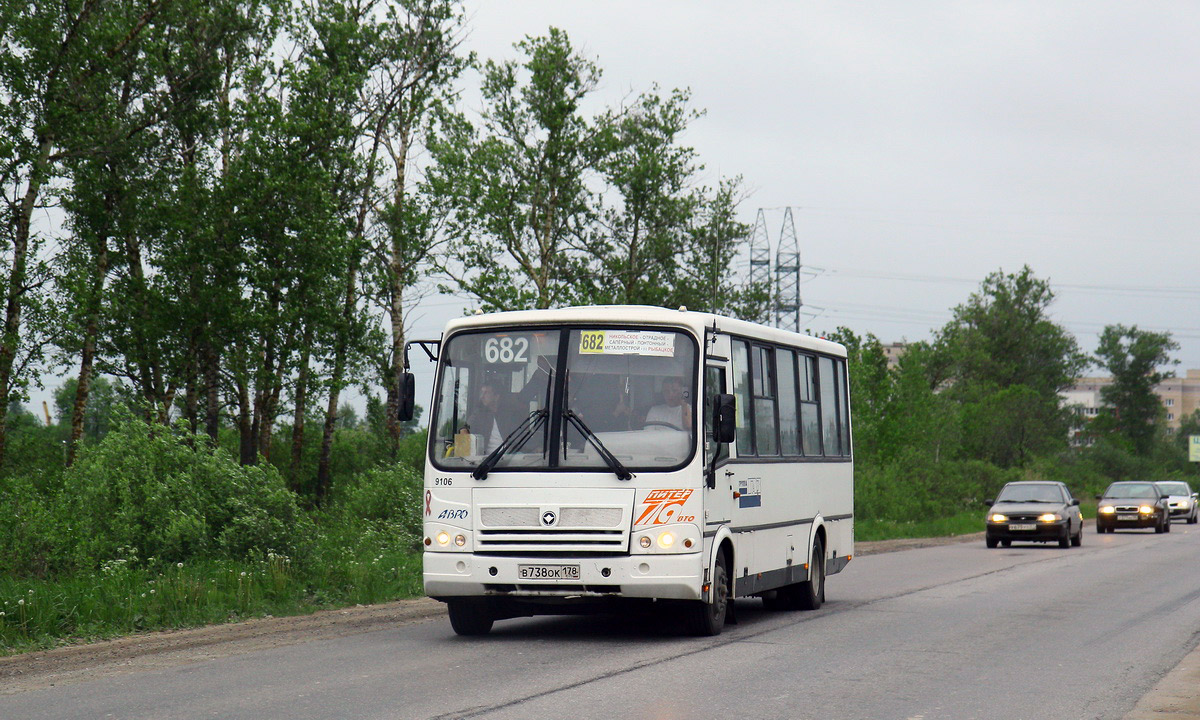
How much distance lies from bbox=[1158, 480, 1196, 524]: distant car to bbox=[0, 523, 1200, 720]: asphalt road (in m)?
39.7

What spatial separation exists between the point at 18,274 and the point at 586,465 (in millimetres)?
22842

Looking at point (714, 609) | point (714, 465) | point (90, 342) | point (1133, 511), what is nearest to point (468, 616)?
point (714, 609)

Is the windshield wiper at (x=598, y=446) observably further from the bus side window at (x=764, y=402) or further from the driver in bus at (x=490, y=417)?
the bus side window at (x=764, y=402)

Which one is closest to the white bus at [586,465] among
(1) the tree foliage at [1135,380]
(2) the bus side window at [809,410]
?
(2) the bus side window at [809,410]

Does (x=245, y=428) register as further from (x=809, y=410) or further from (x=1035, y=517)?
(x=809, y=410)

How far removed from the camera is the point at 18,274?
30516 millimetres

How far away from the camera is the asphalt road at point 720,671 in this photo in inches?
336

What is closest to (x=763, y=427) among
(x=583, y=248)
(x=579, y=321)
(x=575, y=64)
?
(x=579, y=321)

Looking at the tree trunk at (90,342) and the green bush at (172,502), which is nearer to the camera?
the green bush at (172,502)

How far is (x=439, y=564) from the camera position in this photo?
1203cm

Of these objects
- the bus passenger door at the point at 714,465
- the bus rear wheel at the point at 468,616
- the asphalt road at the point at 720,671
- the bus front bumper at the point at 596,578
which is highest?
the bus passenger door at the point at 714,465

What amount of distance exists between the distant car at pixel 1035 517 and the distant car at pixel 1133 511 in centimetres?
1057

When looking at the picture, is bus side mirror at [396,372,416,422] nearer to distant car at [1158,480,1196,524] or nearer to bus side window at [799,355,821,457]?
bus side window at [799,355,821,457]

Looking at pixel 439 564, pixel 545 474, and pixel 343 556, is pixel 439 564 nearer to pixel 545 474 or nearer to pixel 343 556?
pixel 545 474
